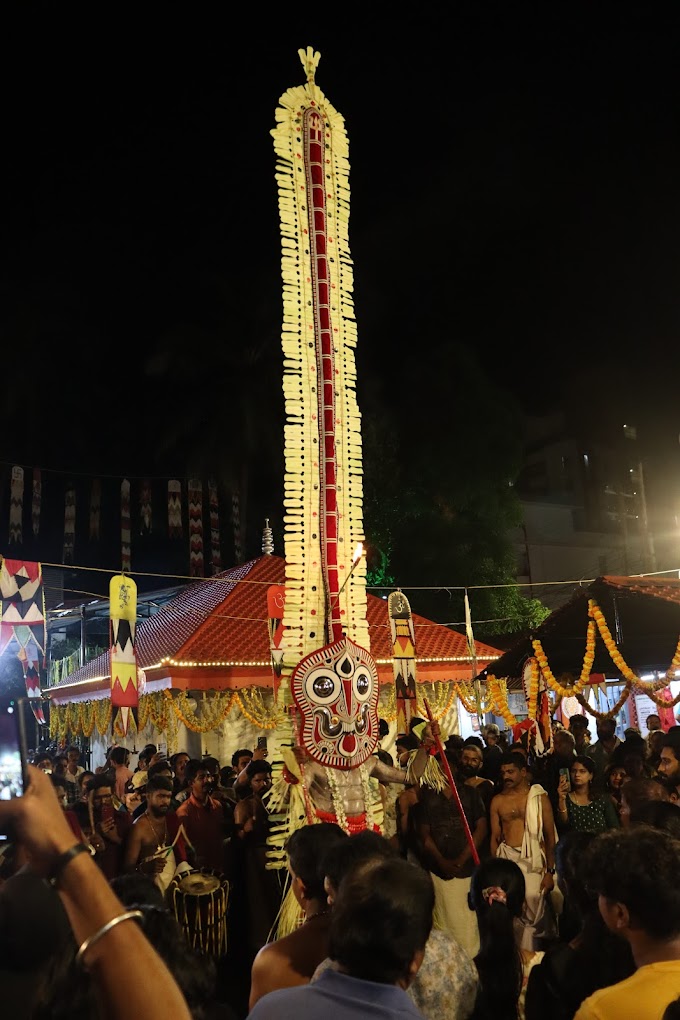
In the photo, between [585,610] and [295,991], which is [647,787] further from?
[585,610]

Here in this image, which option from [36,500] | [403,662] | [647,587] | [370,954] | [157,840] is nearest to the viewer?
[370,954]

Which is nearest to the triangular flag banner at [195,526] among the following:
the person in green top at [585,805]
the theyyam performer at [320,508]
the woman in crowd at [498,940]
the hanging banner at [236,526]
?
the hanging banner at [236,526]

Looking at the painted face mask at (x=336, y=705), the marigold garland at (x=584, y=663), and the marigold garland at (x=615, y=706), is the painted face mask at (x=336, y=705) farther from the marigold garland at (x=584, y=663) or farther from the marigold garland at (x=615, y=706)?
→ the marigold garland at (x=615, y=706)

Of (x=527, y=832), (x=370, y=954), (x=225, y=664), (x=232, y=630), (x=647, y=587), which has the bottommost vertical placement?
(x=527, y=832)

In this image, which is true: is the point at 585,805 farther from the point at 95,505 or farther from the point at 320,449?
the point at 95,505

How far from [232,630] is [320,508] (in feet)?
33.1

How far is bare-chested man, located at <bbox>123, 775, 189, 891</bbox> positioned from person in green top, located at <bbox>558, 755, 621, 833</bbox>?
287cm

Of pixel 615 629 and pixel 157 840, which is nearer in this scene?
pixel 157 840

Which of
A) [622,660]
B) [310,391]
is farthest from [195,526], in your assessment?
[310,391]

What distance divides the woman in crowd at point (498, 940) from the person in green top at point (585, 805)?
2.98 meters

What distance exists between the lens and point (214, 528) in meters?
26.5

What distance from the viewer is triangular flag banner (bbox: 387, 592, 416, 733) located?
848 cm

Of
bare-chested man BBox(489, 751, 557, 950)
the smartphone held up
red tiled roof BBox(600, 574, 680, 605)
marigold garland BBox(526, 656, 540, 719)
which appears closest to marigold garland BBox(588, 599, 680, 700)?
red tiled roof BBox(600, 574, 680, 605)

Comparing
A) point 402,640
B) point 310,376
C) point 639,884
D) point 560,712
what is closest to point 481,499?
point 560,712
